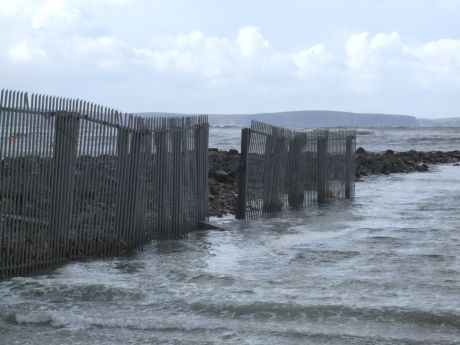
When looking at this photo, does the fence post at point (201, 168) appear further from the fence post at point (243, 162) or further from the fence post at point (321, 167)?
the fence post at point (321, 167)

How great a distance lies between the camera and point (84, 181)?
10234 millimetres

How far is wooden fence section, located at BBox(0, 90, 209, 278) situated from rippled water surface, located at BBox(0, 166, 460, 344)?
35 cm

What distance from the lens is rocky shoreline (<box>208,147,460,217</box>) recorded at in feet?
59.0

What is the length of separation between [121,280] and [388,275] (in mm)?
3082

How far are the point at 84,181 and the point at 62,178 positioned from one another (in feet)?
1.56

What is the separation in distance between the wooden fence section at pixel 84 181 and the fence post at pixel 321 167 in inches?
235

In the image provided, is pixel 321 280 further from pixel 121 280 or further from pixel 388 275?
pixel 121 280

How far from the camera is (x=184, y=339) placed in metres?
6.80

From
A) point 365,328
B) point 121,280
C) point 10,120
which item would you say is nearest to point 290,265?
point 121,280

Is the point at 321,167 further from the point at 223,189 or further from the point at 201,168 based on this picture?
the point at 201,168

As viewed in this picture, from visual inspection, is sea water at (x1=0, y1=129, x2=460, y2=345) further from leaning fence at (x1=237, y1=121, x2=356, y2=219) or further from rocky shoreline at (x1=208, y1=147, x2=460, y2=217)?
rocky shoreline at (x1=208, y1=147, x2=460, y2=217)

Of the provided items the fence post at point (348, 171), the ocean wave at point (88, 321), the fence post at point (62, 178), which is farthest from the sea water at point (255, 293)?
the fence post at point (348, 171)

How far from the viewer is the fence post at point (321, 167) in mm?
18547

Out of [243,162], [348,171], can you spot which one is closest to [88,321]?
[243,162]
